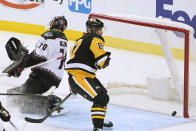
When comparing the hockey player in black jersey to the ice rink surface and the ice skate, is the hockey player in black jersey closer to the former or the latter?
the ice rink surface

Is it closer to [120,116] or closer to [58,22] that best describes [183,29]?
[120,116]

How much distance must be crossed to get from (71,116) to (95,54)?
0.78m

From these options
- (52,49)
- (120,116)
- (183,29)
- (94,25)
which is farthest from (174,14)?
(94,25)

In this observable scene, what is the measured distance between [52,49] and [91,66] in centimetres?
55

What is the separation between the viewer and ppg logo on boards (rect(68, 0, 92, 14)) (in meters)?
8.38

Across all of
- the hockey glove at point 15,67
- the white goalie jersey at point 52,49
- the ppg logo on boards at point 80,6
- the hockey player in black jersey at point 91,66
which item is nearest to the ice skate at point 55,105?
the white goalie jersey at point 52,49

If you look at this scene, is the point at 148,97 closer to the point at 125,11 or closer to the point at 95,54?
the point at 95,54

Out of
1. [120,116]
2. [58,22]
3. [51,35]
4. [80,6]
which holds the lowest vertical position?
[120,116]

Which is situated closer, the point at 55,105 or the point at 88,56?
the point at 88,56

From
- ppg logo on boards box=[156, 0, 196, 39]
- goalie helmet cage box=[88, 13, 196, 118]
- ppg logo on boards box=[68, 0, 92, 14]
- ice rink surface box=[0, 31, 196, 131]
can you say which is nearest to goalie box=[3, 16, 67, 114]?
ice rink surface box=[0, 31, 196, 131]

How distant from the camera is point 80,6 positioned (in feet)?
27.8

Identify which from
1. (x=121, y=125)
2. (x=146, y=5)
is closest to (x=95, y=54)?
(x=121, y=125)

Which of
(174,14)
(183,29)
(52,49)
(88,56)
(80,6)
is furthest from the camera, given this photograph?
(80,6)

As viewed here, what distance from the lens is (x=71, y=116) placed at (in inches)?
208
